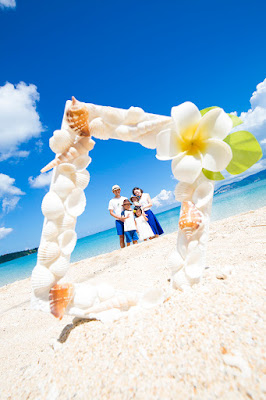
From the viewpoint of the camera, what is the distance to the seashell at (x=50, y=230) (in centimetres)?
143

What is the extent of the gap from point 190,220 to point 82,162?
2.91 feet

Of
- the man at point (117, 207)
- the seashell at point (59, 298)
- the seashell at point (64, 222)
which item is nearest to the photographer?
the seashell at point (59, 298)

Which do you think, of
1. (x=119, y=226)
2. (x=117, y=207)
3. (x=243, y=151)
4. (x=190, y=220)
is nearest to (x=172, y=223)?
(x=119, y=226)

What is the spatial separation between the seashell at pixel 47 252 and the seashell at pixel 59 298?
185 mm

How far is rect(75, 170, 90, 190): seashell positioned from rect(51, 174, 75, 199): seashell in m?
0.06

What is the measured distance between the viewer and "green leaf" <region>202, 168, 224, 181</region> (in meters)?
1.54

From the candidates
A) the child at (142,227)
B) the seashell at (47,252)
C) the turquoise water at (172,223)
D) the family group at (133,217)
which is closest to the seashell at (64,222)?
the seashell at (47,252)

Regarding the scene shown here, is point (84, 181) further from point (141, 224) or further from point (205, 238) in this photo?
point (141, 224)

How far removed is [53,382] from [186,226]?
1.20 meters

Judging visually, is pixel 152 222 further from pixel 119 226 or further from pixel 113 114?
pixel 113 114

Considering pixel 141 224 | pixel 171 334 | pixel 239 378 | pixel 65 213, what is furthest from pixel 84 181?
pixel 141 224

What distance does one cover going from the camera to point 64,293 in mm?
1397

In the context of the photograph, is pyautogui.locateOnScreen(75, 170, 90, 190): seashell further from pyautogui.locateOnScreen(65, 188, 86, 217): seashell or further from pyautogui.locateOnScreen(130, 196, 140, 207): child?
pyautogui.locateOnScreen(130, 196, 140, 207): child

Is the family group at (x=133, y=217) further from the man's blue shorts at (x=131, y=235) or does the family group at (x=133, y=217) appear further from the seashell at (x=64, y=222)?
the seashell at (x=64, y=222)
